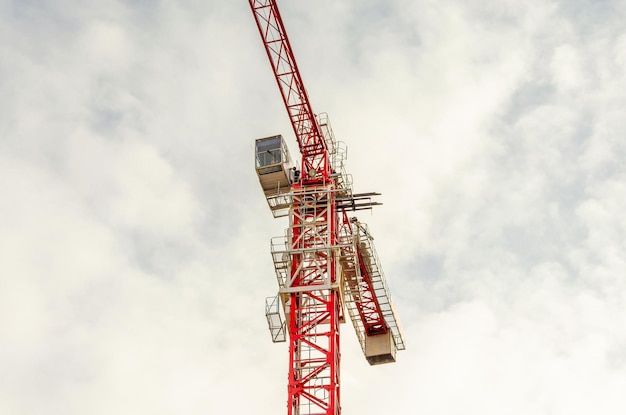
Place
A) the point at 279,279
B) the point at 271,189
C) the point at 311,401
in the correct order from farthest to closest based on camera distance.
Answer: the point at 271,189 < the point at 279,279 < the point at 311,401

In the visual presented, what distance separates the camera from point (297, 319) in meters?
42.5

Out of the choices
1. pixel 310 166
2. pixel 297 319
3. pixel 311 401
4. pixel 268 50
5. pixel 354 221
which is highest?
pixel 268 50

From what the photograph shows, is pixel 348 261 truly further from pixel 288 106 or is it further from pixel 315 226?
pixel 288 106

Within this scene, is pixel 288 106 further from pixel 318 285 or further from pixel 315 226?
pixel 318 285

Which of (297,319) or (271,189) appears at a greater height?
(271,189)

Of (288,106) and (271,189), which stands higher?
(288,106)

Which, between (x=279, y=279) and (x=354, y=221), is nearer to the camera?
(x=279, y=279)

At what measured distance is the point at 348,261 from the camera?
44469mm

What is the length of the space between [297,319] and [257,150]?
8.97m

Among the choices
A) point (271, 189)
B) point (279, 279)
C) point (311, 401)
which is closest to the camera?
point (311, 401)

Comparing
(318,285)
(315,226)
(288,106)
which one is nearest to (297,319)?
(318,285)

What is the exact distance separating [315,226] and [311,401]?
8.74 meters

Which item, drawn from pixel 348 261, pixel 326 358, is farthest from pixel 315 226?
pixel 326 358

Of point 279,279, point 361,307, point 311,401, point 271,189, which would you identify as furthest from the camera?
point 361,307
